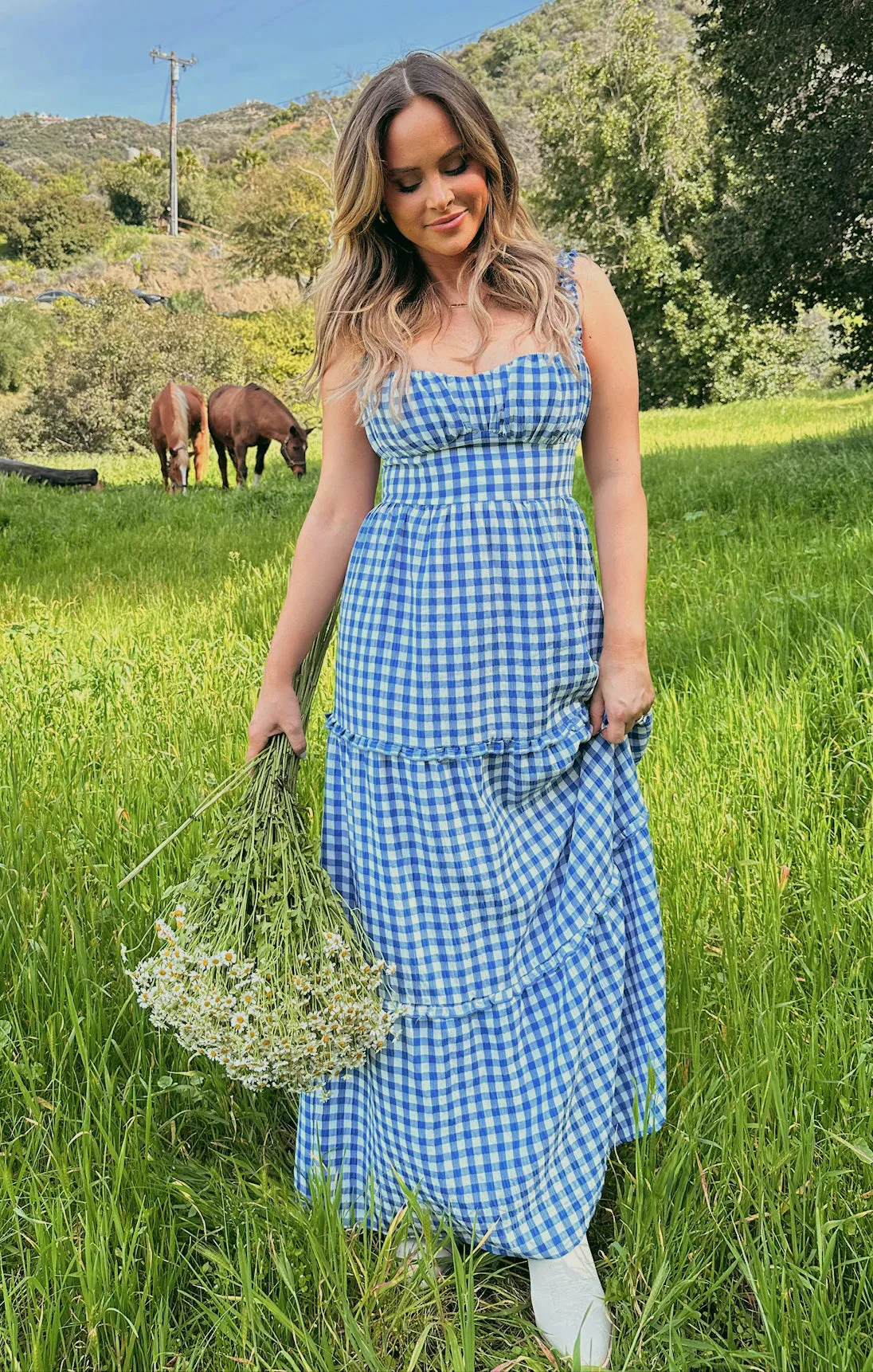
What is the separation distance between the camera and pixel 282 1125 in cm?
207

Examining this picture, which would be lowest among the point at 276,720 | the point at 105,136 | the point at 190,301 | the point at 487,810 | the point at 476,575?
the point at 487,810

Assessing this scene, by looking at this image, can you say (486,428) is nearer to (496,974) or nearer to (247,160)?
(496,974)

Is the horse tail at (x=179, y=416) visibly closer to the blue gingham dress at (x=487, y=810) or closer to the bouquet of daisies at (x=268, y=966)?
the blue gingham dress at (x=487, y=810)

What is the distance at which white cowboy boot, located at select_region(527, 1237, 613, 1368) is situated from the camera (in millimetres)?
1535

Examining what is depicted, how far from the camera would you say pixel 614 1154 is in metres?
1.88

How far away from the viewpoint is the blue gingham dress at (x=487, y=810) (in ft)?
5.38

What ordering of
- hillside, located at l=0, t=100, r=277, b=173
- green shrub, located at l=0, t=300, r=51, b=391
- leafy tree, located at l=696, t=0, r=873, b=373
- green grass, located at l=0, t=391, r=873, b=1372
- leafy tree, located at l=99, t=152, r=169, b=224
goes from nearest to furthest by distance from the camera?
1. green grass, located at l=0, t=391, r=873, b=1372
2. leafy tree, located at l=696, t=0, r=873, b=373
3. green shrub, located at l=0, t=300, r=51, b=391
4. leafy tree, located at l=99, t=152, r=169, b=224
5. hillside, located at l=0, t=100, r=277, b=173

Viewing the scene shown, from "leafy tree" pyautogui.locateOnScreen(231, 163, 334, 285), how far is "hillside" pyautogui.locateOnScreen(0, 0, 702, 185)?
3138 centimetres

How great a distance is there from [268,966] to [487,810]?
408 mm

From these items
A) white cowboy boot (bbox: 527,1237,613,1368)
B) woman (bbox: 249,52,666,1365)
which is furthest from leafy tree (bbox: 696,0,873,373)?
white cowboy boot (bbox: 527,1237,613,1368)


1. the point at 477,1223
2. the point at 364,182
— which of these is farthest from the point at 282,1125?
the point at 364,182

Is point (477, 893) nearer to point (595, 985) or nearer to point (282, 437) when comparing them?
point (595, 985)

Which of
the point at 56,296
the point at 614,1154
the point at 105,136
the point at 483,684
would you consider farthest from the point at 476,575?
the point at 105,136

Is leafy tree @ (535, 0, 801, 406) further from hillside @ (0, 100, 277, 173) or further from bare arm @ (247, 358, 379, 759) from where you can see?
hillside @ (0, 100, 277, 173)
